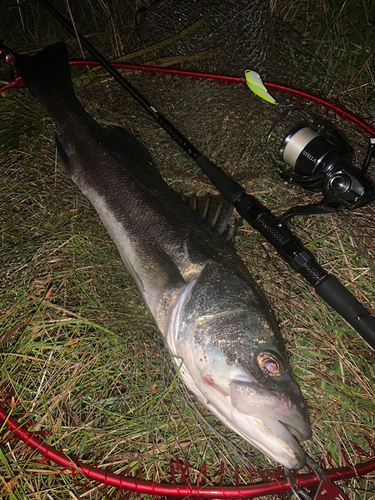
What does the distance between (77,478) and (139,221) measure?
181 centimetres

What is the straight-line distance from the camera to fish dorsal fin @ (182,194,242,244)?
109 inches

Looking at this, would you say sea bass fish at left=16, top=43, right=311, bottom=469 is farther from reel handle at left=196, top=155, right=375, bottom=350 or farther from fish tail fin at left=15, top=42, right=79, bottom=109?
reel handle at left=196, top=155, right=375, bottom=350

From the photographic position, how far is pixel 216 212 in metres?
2.83

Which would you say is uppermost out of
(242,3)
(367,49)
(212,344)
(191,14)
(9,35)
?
(367,49)

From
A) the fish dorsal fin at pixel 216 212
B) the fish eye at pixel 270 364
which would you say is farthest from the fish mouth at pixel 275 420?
the fish dorsal fin at pixel 216 212

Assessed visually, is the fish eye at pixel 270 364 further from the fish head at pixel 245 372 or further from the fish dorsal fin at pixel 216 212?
the fish dorsal fin at pixel 216 212

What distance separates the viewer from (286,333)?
2.92 meters

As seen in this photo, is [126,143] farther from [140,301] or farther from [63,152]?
[140,301]

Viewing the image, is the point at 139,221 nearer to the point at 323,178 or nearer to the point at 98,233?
the point at 98,233

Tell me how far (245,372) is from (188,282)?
0.72 metres

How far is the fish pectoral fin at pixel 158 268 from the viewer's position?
2.46m

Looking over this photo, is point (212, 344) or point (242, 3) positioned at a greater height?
point (242, 3)

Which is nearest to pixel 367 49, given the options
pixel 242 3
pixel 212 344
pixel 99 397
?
pixel 242 3

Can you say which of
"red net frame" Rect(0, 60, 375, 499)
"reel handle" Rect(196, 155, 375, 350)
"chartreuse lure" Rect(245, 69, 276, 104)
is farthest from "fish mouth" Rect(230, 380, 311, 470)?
"chartreuse lure" Rect(245, 69, 276, 104)
